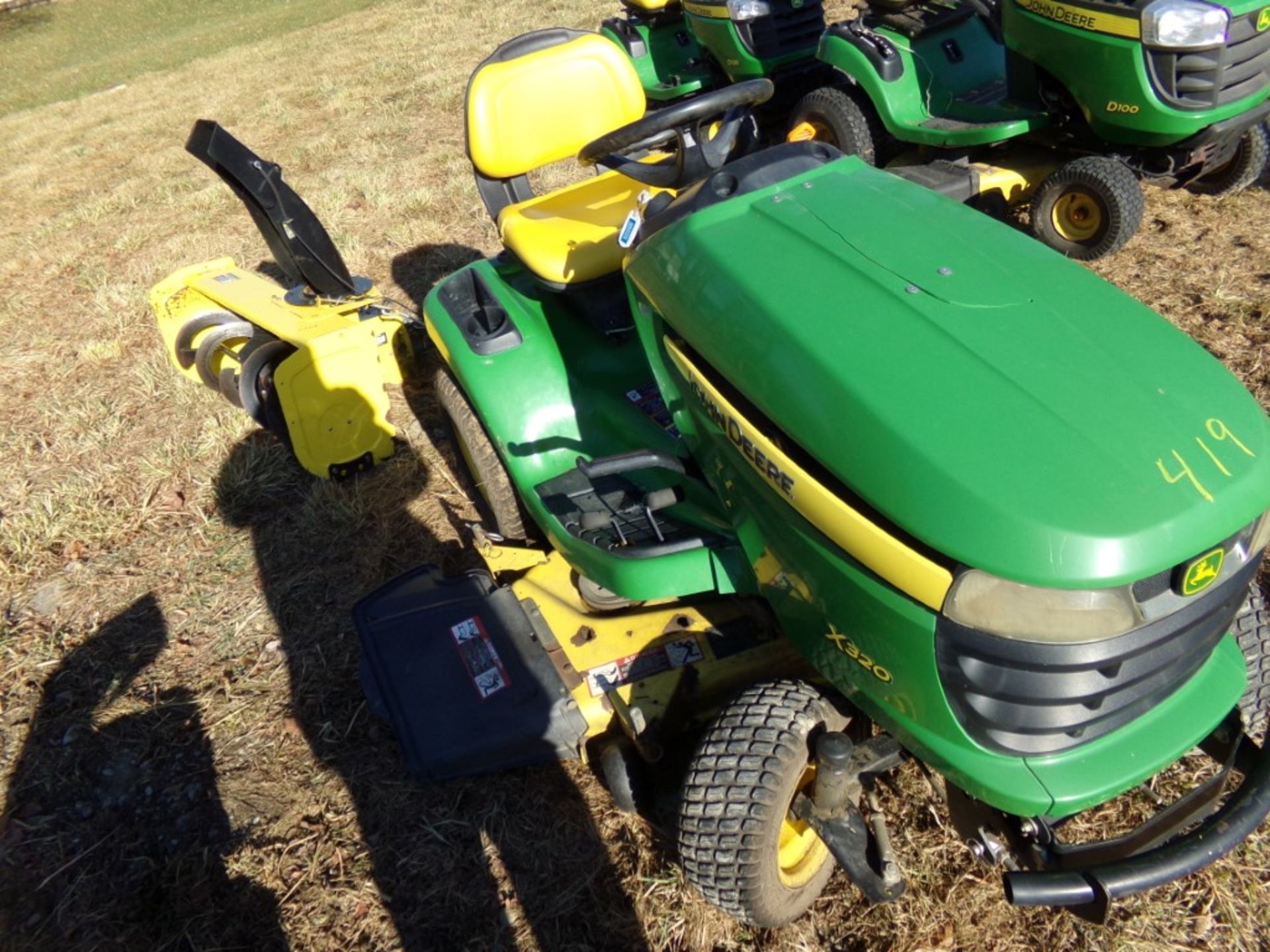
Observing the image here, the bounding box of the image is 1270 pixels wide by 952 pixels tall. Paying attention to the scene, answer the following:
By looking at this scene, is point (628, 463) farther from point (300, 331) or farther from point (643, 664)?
point (300, 331)

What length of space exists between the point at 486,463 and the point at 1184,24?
2824mm

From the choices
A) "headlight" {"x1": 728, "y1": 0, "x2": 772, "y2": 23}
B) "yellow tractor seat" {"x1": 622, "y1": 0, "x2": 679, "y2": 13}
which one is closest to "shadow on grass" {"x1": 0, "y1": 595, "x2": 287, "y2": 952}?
"headlight" {"x1": 728, "y1": 0, "x2": 772, "y2": 23}

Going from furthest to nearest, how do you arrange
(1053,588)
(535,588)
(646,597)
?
1. (535,588)
2. (646,597)
3. (1053,588)

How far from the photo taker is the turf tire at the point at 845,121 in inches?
173

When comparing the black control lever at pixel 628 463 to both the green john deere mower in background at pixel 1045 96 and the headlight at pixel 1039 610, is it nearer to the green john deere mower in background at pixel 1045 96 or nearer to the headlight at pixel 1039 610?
the headlight at pixel 1039 610

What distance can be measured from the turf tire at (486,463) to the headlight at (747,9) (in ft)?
10.5

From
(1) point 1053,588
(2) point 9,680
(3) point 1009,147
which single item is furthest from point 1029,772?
(3) point 1009,147

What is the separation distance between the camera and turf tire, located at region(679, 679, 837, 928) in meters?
1.64

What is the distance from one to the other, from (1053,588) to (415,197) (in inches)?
199

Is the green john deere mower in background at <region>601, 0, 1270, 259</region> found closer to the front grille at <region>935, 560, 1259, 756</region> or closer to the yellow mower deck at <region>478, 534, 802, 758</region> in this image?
the yellow mower deck at <region>478, 534, 802, 758</region>

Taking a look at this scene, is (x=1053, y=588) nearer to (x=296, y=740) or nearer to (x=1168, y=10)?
(x=296, y=740)

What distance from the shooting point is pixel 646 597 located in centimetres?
194

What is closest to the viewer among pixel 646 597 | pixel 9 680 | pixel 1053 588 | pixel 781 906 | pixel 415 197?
pixel 1053 588

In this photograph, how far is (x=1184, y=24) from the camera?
333cm
